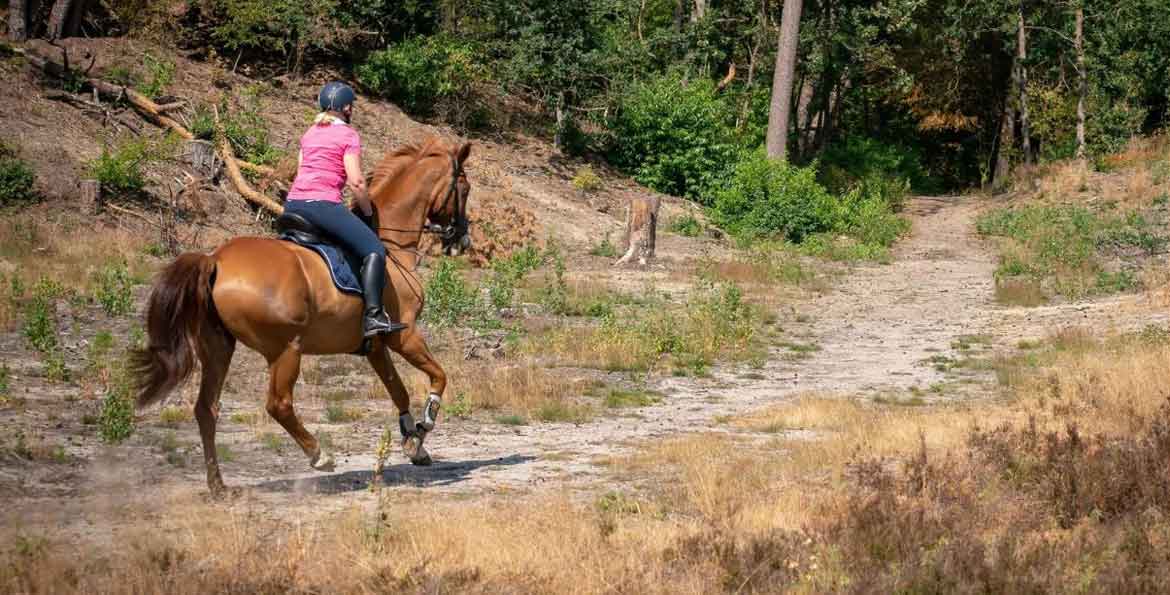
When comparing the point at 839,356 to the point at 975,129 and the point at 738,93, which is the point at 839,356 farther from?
the point at 975,129

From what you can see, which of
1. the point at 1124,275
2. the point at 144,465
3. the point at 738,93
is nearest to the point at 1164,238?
the point at 1124,275

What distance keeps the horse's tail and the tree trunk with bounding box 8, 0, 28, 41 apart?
2250 centimetres

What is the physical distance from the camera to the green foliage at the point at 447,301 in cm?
2019

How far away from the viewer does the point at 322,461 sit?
37.3 feet

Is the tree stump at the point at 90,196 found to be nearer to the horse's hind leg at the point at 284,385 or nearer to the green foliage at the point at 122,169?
the green foliage at the point at 122,169

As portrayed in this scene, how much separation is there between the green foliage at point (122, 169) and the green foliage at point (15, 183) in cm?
115

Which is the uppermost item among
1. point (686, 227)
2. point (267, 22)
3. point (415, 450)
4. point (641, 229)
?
point (267, 22)

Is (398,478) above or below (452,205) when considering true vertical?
below

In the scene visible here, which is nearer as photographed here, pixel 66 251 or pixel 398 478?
pixel 398 478

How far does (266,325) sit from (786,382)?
899 centimetres

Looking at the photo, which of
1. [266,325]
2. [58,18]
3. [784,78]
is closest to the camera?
[266,325]

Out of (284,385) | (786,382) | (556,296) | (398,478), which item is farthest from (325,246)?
(556,296)

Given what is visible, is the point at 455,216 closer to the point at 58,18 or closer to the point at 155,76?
the point at 155,76

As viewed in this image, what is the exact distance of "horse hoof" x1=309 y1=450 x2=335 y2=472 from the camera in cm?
1138
